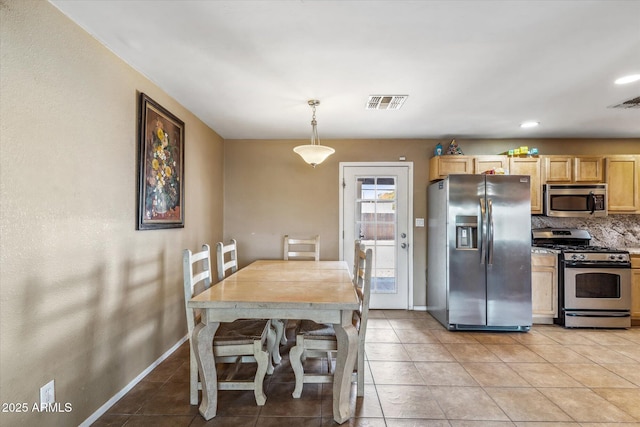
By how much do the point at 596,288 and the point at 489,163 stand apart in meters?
1.85

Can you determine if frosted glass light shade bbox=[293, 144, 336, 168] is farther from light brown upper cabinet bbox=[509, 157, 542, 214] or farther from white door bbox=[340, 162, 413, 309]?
light brown upper cabinet bbox=[509, 157, 542, 214]

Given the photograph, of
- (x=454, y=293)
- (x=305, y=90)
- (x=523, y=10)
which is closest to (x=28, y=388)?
(x=305, y=90)

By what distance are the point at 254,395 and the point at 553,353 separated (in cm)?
275

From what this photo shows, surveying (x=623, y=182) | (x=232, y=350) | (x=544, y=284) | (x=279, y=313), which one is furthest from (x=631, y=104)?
(x=232, y=350)

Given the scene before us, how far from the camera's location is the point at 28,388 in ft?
4.79

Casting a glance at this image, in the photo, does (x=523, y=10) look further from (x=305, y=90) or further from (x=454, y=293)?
(x=454, y=293)

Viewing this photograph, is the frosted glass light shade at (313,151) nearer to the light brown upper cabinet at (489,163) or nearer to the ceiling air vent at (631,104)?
the light brown upper cabinet at (489,163)

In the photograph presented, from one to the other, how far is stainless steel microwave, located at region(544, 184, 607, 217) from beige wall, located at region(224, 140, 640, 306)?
1.62 metres

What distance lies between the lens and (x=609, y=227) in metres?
4.07

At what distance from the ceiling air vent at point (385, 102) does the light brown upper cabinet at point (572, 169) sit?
2.32 m

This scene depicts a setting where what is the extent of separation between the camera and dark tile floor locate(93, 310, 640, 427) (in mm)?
1911

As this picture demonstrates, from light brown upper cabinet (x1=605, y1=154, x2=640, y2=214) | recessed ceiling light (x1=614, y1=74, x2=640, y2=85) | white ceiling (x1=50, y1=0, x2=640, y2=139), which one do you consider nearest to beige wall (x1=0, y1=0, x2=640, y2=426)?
white ceiling (x1=50, y1=0, x2=640, y2=139)

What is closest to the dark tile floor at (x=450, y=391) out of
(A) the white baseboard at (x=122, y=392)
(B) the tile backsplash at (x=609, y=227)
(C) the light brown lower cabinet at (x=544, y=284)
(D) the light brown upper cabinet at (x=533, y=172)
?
(A) the white baseboard at (x=122, y=392)

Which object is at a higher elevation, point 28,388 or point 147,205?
point 147,205
